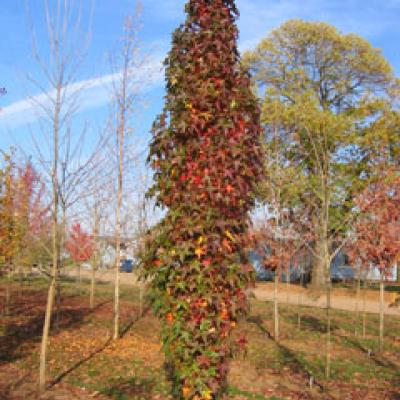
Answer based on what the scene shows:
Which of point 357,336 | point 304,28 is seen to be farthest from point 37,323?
point 304,28

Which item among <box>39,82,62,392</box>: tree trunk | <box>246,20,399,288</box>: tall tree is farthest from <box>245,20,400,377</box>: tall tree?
<box>39,82,62,392</box>: tree trunk

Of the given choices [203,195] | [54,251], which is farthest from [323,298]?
[203,195]

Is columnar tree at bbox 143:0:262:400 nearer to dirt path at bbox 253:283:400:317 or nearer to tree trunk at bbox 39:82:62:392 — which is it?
tree trunk at bbox 39:82:62:392

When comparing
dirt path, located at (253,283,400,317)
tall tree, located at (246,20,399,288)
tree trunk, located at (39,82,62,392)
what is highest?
tall tree, located at (246,20,399,288)

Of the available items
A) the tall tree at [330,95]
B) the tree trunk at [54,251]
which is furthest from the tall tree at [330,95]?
the tree trunk at [54,251]

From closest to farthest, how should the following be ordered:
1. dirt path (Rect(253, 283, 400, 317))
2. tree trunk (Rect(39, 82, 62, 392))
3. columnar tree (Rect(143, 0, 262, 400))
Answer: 1. columnar tree (Rect(143, 0, 262, 400))
2. tree trunk (Rect(39, 82, 62, 392))
3. dirt path (Rect(253, 283, 400, 317))

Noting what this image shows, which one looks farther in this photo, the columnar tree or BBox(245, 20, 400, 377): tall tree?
BBox(245, 20, 400, 377): tall tree

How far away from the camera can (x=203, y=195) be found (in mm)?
3893

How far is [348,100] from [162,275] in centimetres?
2137

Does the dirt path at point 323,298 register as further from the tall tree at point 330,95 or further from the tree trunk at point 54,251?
the tree trunk at point 54,251

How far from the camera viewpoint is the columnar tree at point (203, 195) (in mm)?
3830

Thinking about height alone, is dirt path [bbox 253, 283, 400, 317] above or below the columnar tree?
below

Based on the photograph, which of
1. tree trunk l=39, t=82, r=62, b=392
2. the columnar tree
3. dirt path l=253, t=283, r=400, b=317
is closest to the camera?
the columnar tree

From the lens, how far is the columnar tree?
151 inches
